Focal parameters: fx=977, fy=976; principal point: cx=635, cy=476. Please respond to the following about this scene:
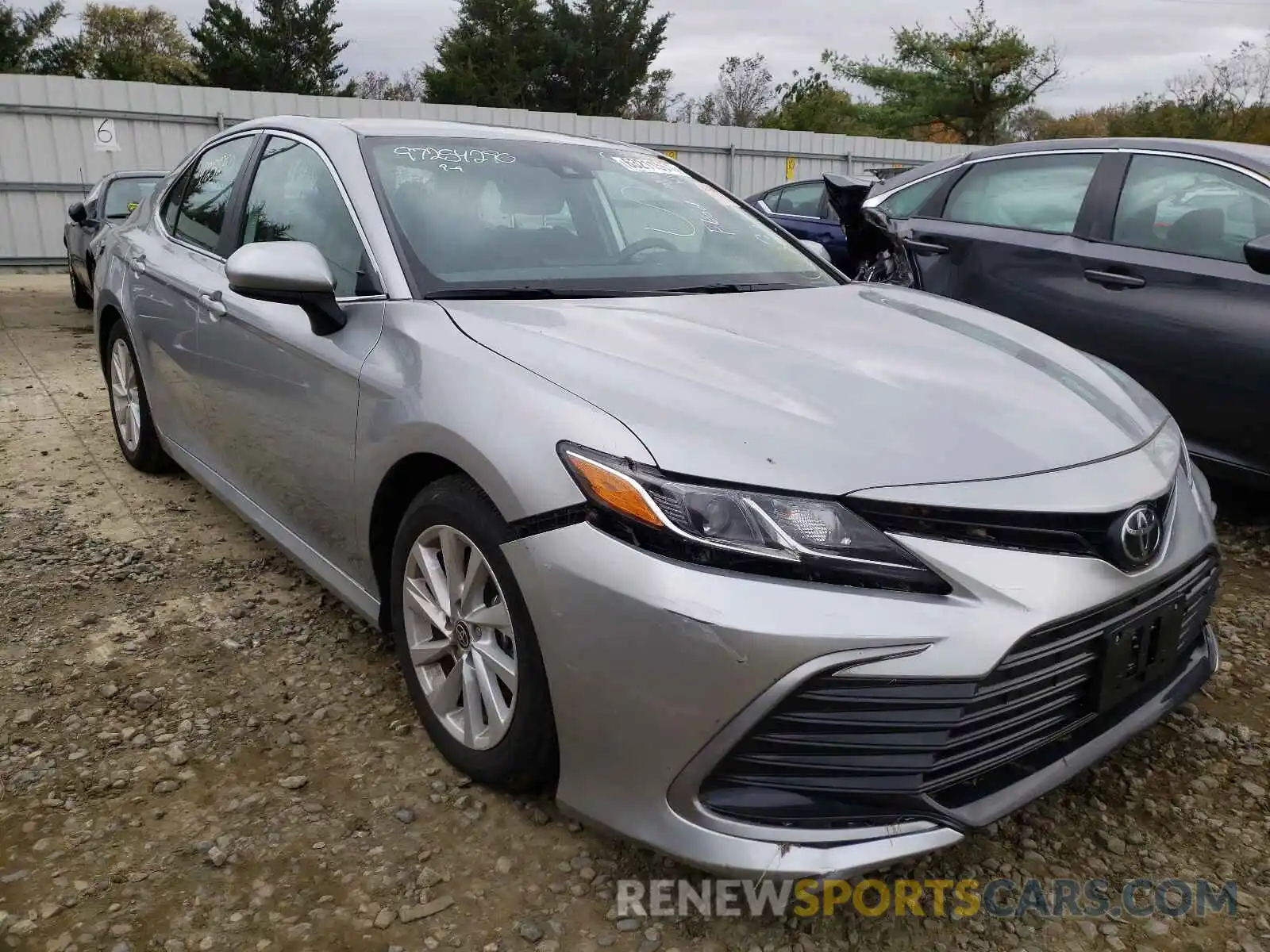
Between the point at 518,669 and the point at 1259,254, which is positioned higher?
the point at 1259,254

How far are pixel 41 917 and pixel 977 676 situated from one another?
172 centimetres

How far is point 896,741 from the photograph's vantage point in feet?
5.14

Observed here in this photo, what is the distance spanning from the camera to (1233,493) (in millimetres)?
4098

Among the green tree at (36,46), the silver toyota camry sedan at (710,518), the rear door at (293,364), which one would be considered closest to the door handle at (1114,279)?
the silver toyota camry sedan at (710,518)

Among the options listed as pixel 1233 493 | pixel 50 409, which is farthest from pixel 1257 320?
pixel 50 409

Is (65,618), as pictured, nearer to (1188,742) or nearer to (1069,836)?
(1069,836)

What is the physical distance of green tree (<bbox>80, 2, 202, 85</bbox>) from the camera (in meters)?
36.6

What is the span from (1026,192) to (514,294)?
9.53ft

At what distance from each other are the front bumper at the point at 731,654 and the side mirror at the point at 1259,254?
6.89 ft

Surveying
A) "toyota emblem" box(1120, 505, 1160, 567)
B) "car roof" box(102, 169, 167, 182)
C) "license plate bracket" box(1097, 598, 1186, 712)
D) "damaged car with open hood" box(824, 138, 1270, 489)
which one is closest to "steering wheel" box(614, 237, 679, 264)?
"toyota emblem" box(1120, 505, 1160, 567)

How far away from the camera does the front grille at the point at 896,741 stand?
5.07ft

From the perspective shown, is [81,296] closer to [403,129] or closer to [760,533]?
[403,129]

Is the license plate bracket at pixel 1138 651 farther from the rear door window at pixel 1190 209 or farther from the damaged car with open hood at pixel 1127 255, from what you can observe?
the rear door window at pixel 1190 209

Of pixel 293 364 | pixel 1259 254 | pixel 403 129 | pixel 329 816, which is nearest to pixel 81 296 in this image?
pixel 403 129
